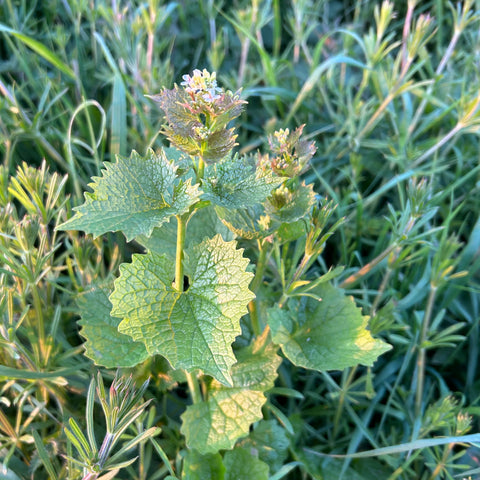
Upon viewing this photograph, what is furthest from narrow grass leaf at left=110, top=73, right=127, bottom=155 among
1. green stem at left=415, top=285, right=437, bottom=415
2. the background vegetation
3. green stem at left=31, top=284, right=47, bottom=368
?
green stem at left=415, top=285, right=437, bottom=415

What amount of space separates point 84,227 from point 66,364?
0.79 metres

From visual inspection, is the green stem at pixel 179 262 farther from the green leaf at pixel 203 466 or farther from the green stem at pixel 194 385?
the green leaf at pixel 203 466

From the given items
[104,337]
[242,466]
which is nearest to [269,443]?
[242,466]

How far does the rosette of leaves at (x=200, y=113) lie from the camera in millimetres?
1190

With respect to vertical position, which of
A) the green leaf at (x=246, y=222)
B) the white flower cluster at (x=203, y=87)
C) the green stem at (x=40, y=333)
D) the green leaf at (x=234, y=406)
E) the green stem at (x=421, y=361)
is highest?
the white flower cluster at (x=203, y=87)

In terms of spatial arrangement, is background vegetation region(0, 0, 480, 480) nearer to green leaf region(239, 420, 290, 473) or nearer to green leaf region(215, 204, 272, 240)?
green leaf region(239, 420, 290, 473)

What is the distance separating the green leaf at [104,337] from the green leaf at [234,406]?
11.3 inches

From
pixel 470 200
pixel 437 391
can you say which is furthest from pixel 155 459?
pixel 470 200

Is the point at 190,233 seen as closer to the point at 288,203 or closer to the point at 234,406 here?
the point at 288,203

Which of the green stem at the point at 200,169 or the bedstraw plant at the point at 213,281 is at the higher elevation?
the green stem at the point at 200,169

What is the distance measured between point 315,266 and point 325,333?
67 centimetres

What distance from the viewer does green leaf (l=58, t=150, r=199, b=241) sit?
48.2 inches

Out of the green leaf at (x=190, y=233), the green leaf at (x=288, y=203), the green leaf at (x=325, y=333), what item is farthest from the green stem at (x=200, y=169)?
the green leaf at (x=325, y=333)

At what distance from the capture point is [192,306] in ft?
4.42
